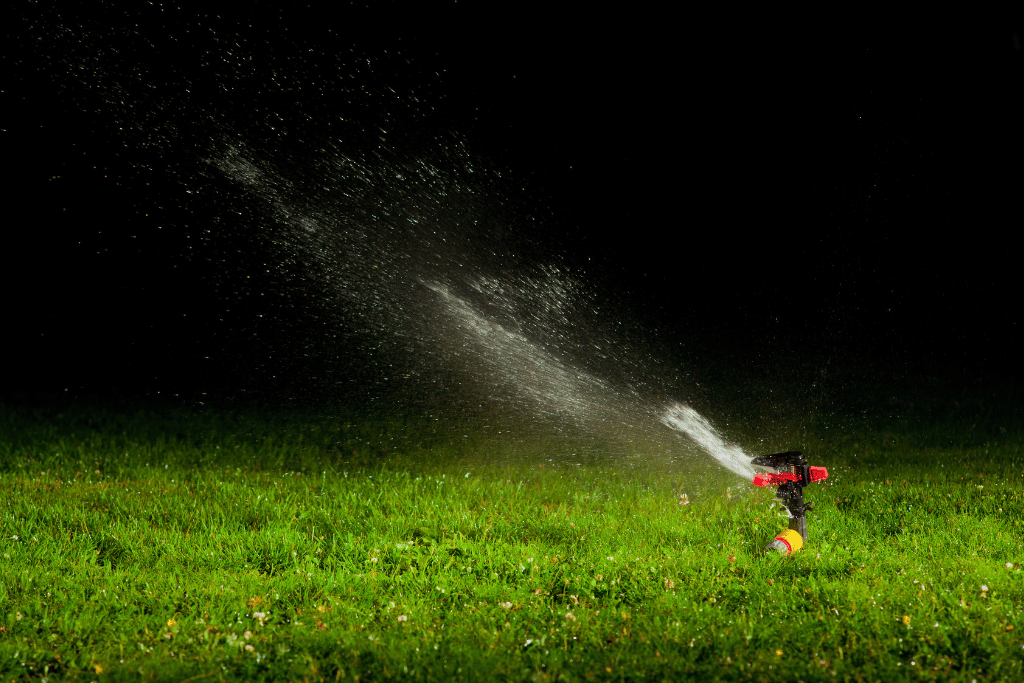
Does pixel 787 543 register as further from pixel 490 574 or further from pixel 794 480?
pixel 490 574

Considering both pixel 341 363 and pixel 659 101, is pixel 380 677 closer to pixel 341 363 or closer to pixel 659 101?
pixel 341 363

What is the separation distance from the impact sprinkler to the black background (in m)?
7.56

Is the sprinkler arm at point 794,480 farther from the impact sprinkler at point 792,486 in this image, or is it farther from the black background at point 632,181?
the black background at point 632,181

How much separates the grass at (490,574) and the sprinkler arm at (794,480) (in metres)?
0.25

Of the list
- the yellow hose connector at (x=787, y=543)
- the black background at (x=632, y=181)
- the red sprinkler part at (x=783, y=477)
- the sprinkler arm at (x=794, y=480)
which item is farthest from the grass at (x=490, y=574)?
the black background at (x=632, y=181)

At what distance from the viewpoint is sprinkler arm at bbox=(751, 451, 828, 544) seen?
4.23 metres

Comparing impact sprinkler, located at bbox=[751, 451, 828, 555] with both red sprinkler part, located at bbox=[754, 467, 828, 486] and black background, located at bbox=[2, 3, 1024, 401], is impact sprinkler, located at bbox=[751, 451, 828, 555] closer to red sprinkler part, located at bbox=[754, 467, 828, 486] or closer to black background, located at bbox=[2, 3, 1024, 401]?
red sprinkler part, located at bbox=[754, 467, 828, 486]

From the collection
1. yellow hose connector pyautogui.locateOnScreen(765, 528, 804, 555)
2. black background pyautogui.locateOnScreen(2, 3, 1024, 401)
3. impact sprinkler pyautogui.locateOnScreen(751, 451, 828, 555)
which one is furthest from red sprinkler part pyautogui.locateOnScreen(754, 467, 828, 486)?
black background pyautogui.locateOnScreen(2, 3, 1024, 401)

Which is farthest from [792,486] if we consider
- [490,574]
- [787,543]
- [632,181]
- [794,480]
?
[632,181]

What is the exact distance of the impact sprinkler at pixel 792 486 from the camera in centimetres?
413

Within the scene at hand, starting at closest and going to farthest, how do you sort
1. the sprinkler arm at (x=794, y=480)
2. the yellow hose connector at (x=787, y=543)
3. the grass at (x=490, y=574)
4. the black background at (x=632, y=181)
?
the grass at (x=490, y=574)
the yellow hose connector at (x=787, y=543)
the sprinkler arm at (x=794, y=480)
the black background at (x=632, y=181)

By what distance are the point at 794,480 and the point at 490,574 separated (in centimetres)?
175

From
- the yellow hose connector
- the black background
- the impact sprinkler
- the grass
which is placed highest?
the black background

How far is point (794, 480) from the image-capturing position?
4250mm
